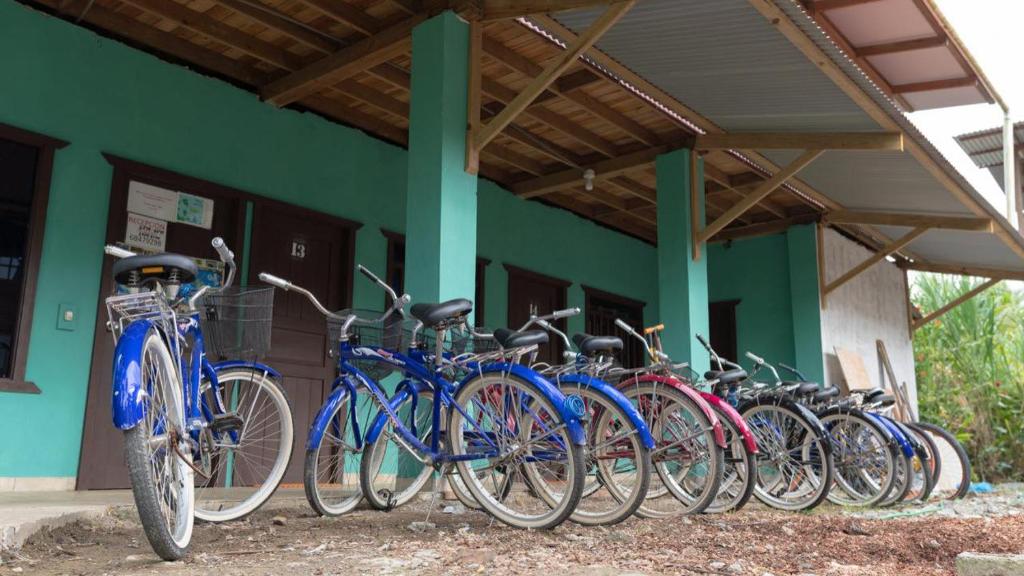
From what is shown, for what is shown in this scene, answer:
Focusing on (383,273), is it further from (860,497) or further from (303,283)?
(860,497)

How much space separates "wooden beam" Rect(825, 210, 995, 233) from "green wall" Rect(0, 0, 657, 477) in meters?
5.31

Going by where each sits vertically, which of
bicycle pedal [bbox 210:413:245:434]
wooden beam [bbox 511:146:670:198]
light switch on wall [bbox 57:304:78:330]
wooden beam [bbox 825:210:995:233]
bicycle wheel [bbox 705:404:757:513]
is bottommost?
bicycle wheel [bbox 705:404:757:513]

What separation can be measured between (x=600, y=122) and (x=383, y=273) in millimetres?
2347

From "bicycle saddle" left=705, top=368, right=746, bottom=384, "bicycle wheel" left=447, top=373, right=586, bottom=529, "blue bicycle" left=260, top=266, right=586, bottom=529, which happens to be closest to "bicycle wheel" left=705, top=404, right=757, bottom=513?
"bicycle saddle" left=705, top=368, right=746, bottom=384

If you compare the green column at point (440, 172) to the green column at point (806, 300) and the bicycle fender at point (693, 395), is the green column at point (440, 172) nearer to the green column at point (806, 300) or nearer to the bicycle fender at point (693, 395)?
the bicycle fender at point (693, 395)

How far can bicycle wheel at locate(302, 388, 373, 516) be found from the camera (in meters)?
3.59

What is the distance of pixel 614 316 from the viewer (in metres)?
10.0

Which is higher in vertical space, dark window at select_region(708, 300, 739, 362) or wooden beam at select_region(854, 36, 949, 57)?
wooden beam at select_region(854, 36, 949, 57)

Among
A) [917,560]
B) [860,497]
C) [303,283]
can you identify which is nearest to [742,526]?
[917,560]

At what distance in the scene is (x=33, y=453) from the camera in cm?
491

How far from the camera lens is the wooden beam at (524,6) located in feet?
15.9

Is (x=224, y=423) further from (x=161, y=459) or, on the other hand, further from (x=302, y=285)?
(x=302, y=285)

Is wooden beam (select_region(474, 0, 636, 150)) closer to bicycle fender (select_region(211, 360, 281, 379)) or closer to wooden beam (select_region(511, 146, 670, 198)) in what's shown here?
bicycle fender (select_region(211, 360, 281, 379))

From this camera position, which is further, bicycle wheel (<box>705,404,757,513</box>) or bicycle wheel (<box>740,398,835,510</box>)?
bicycle wheel (<box>740,398,835,510</box>)
